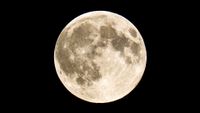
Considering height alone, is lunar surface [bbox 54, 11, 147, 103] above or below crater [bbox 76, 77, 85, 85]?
above

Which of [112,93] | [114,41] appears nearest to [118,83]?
[112,93]

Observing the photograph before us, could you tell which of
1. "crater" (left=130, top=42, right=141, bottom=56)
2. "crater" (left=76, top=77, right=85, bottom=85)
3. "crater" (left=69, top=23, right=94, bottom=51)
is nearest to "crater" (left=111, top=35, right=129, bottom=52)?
"crater" (left=130, top=42, right=141, bottom=56)

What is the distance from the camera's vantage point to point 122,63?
771cm

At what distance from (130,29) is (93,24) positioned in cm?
77

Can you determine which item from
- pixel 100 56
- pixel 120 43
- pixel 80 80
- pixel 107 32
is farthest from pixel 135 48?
pixel 80 80

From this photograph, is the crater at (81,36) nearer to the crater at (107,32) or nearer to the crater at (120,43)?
the crater at (107,32)

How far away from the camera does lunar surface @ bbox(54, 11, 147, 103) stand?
25.0 ft

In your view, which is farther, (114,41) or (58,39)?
(58,39)

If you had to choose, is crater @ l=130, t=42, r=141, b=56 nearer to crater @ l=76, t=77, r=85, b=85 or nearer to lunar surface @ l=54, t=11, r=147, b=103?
lunar surface @ l=54, t=11, r=147, b=103

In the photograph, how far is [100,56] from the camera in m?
7.56

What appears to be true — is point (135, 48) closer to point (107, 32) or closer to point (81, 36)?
point (107, 32)

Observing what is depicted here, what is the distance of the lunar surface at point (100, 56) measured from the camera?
7.61 metres

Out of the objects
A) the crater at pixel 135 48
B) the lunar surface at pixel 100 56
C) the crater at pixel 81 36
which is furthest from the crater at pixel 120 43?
the crater at pixel 81 36
